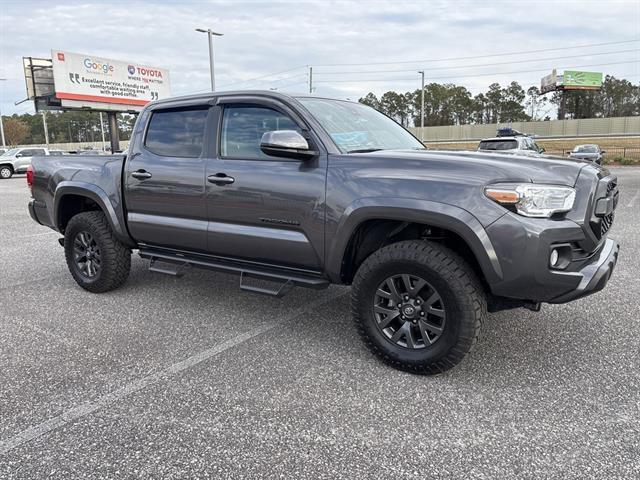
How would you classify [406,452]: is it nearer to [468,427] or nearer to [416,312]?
[468,427]

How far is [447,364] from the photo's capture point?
3035 millimetres

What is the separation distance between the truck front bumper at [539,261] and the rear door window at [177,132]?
8.19 feet

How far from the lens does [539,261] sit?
2.72m

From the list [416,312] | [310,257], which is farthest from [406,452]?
[310,257]

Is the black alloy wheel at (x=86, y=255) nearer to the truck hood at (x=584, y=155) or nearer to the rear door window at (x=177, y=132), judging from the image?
the rear door window at (x=177, y=132)

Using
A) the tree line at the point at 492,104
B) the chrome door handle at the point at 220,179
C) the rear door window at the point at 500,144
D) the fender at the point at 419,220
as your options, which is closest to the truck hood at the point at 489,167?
the fender at the point at 419,220

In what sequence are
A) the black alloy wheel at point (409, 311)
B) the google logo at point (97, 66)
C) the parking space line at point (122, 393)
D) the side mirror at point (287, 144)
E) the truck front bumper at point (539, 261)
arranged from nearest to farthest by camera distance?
the parking space line at point (122, 393)
the truck front bumper at point (539, 261)
the black alloy wheel at point (409, 311)
the side mirror at point (287, 144)
the google logo at point (97, 66)

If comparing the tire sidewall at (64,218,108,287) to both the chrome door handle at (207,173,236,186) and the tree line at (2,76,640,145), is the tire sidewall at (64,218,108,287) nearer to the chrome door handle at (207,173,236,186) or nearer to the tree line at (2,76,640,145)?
the chrome door handle at (207,173,236,186)

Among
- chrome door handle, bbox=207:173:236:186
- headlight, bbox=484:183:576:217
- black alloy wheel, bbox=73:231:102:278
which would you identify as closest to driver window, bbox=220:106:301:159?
chrome door handle, bbox=207:173:236:186

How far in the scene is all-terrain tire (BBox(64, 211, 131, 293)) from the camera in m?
4.75

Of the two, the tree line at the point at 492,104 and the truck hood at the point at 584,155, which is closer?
the truck hood at the point at 584,155

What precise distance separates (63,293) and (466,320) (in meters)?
4.00

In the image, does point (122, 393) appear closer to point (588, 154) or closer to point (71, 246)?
point (71, 246)

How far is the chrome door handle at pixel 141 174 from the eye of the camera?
433cm
